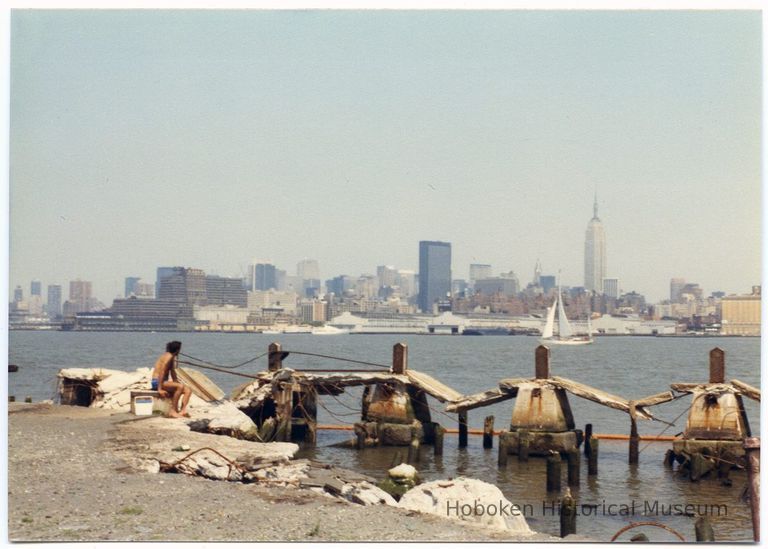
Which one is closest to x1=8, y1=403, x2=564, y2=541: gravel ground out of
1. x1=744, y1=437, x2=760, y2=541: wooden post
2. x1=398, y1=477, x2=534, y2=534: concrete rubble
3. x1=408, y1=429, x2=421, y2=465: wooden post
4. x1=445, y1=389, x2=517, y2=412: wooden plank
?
x1=398, y1=477, x2=534, y2=534: concrete rubble

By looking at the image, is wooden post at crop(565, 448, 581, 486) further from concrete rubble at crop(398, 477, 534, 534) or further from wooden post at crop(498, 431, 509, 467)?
concrete rubble at crop(398, 477, 534, 534)

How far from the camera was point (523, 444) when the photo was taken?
26.5 meters

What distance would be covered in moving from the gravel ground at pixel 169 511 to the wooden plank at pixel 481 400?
1311 cm

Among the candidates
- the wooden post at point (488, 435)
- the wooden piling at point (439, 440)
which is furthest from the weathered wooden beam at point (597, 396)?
the wooden post at point (488, 435)

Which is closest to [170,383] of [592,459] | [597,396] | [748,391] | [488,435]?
[597,396]

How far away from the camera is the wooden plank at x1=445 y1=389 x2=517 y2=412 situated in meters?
27.6

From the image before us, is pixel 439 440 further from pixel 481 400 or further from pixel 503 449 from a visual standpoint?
pixel 503 449

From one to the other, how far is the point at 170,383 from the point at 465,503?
7485mm

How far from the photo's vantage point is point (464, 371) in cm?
8462

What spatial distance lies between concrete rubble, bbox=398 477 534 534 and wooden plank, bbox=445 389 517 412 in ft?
38.3

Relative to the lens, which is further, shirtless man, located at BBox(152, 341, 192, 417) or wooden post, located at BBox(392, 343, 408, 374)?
wooden post, located at BBox(392, 343, 408, 374)

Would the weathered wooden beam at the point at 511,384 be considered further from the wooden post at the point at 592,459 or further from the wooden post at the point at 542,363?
the wooden post at the point at 592,459

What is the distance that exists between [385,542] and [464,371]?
72.6m

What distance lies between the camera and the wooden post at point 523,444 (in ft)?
86.9
